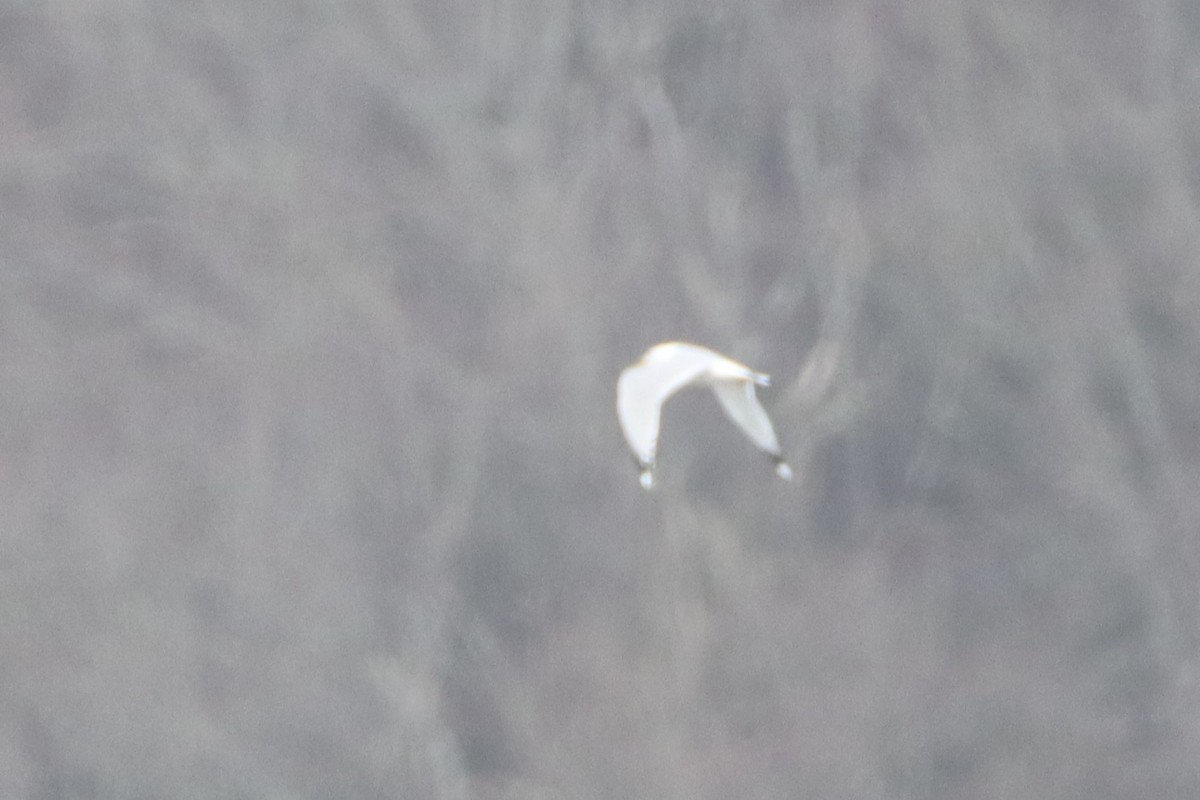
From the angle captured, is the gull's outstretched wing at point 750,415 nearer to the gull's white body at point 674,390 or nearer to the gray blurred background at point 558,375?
the gull's white body at point 674,390

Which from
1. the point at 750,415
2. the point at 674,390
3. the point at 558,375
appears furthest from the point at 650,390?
the point at 558,375

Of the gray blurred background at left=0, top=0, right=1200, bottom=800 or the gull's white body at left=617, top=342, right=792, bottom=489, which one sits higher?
the gray blurred background at left=0, top=0, right=1200, bottom=800

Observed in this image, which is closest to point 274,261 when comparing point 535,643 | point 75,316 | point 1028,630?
point 75,316

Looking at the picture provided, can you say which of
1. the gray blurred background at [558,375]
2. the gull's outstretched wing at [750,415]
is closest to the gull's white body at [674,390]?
the gull's outstretched wing at [750,415]

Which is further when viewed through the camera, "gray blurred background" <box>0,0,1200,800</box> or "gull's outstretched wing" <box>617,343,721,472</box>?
"gray blurred background" <box>0,0,1200,800</box>

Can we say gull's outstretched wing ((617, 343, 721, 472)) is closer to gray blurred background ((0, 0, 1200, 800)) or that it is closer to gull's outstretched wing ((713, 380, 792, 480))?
gull's outstretched wing ((713, 380, 792, 480))

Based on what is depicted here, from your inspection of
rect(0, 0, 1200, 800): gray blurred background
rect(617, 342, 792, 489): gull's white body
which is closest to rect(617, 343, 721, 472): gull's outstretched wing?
rect(617, 342, 792, 489): gull's white body
